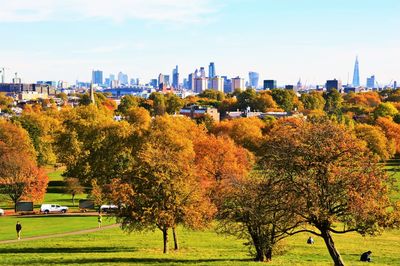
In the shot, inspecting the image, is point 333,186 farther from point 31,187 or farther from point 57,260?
point 31,187

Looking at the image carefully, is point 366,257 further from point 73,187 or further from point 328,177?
point 73,187

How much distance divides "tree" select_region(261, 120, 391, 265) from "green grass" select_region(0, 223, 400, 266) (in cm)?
677

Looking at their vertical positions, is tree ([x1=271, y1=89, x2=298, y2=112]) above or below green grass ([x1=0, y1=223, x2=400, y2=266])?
above

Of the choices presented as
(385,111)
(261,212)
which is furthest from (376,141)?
(261,212)

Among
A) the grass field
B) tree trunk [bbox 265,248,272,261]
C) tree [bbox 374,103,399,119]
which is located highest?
tree [bbox 374,103,399,119]

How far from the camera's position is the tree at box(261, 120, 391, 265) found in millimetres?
25453

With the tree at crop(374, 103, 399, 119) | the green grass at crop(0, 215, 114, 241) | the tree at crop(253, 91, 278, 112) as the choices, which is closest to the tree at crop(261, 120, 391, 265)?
the green grass at crop(0, 215, 114, 241)

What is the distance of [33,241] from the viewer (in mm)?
40312

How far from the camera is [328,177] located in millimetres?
25734

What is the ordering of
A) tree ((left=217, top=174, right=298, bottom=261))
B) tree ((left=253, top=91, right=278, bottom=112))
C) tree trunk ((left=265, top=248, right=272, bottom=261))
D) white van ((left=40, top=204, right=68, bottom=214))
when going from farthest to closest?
1. tree ((left=253, top=91, right=278, bottom=112))
2. white van ((left=40, top=204, right=68, bottom=214))
3. tree trunk ((left=265, top=248, right=272, bottom=261))
4. tree ((left=217, top=174, right=298, bottom=261))

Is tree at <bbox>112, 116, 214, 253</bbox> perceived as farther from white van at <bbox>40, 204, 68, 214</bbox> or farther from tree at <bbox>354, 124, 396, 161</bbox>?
tree at <bbox>354, 124, 396, 161</bbox>

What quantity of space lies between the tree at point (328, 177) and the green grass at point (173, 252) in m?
6.77

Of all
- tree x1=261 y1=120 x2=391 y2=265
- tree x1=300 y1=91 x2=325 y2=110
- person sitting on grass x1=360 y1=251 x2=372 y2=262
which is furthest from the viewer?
tree x1=300 y1=91 x2=325 y2=110

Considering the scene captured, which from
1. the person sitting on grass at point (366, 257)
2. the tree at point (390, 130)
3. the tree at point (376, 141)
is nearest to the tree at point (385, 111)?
the tree at point (390, 130)
